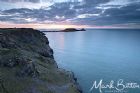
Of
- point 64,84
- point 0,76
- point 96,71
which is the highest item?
point 0,76

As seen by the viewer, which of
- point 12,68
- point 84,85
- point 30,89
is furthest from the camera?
point 84,85

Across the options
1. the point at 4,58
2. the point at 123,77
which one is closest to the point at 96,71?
the point at 123,77

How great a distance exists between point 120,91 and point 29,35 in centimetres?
8349

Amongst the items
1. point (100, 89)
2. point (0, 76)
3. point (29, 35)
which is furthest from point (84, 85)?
point (29, 35)

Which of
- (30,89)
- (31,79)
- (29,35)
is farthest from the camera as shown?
(29,35)

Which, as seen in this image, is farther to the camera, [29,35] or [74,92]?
[29,35]

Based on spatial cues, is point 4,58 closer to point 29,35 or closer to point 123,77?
point 123,77

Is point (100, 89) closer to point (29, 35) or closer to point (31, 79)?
point (31, 79)

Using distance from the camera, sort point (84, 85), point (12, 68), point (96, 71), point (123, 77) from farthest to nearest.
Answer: point (96, 71) < point (123, 77) < point (84, 85) < point (12, 68)

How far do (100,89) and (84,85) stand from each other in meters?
7.60

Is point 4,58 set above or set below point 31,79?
above

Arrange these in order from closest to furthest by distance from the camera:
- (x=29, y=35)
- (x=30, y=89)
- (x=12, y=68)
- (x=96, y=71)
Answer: (x=30, y=89)
(x=12, y=68)
(x=96, y=71)
(x=29, y=35)

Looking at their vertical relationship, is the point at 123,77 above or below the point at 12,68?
below

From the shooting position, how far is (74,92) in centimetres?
5791
